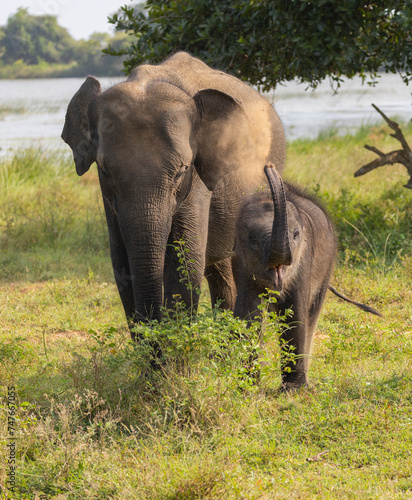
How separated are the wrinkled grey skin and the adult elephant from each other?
1.45 feet

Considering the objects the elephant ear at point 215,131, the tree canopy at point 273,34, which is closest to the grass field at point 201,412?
the elephant ear at point 215,131

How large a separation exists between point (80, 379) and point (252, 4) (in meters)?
4.41

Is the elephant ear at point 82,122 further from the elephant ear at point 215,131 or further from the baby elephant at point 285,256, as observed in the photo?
the baby elephant at point 285,256

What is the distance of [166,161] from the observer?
13.3ft

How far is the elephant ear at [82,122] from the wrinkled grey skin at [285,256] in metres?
1.21

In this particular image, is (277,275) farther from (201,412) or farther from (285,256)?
(201,412)

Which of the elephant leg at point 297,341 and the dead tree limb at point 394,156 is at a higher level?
the dead tree limb at point 394,156

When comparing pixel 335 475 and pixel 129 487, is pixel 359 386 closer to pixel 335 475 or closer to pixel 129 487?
pixel 335 475

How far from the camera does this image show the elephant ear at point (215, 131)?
452cm

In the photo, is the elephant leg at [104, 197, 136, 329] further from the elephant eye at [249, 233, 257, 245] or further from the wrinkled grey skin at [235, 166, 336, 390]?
the elephant eye at [249, 233, 257, 245]

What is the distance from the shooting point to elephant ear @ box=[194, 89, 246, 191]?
4.52 metres

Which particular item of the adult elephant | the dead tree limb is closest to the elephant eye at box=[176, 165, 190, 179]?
the adult elephant

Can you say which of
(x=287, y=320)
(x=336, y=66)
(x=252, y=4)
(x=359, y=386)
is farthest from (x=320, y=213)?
(x=336, y=66)

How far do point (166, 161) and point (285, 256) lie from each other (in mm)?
934
